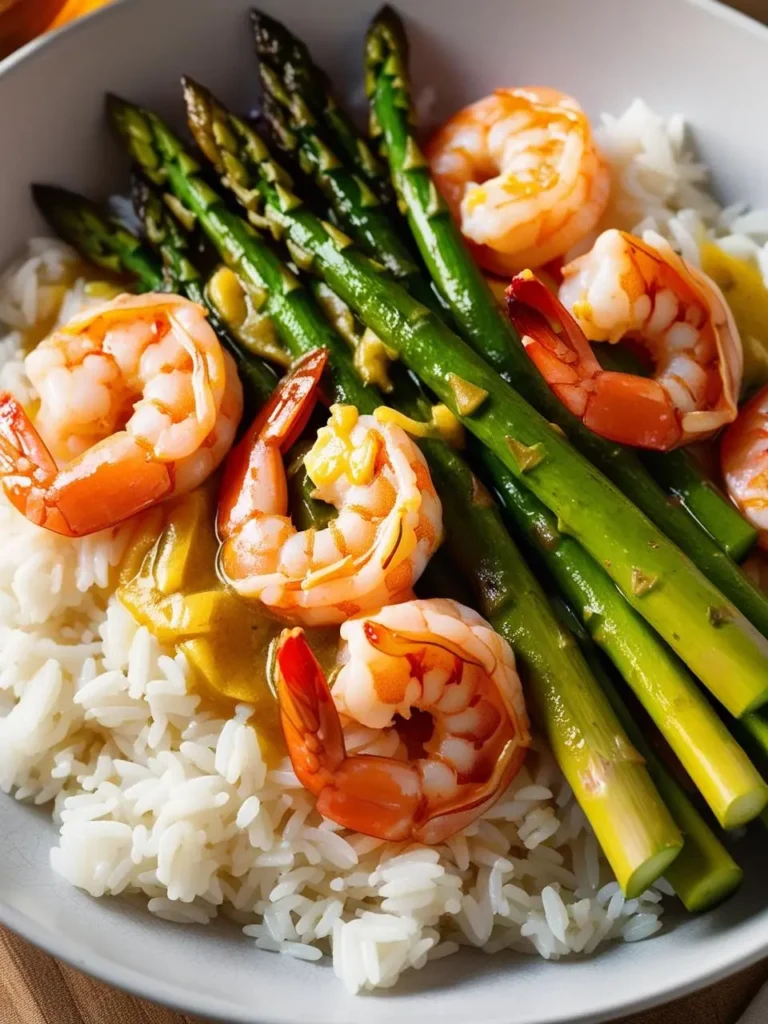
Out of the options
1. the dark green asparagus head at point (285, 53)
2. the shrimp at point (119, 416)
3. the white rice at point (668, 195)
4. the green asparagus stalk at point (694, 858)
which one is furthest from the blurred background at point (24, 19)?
the green asparagus stalk at point (694, 858)

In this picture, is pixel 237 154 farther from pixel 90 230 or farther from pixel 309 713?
pixel 309 713

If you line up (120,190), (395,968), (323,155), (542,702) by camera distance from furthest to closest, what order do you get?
(120,190) → (323,155) → (542,702) → (395,968)

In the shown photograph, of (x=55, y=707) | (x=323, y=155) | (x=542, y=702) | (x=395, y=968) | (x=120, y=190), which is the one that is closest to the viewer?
(x=395, y=968)

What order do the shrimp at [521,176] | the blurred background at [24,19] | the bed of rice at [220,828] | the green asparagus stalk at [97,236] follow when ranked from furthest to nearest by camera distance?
the blurred background at [24,19] < the green asparagus stalk at [97,236] < the shrimp at [521,176] < the bed of rice at [220,828]

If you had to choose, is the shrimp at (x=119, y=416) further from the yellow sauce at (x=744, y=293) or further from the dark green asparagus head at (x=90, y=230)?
the yellow sauce at (x=744, y=293)

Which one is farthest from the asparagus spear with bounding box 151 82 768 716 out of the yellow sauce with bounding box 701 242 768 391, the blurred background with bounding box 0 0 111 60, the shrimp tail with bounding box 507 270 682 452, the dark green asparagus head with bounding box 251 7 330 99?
the blurred background with bounding box 0 0 111 60

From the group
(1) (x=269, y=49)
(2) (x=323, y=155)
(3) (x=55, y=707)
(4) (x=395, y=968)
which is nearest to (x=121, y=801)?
(3) (x=55, y=707)

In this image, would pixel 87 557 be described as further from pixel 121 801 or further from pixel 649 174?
pixel 649 174
